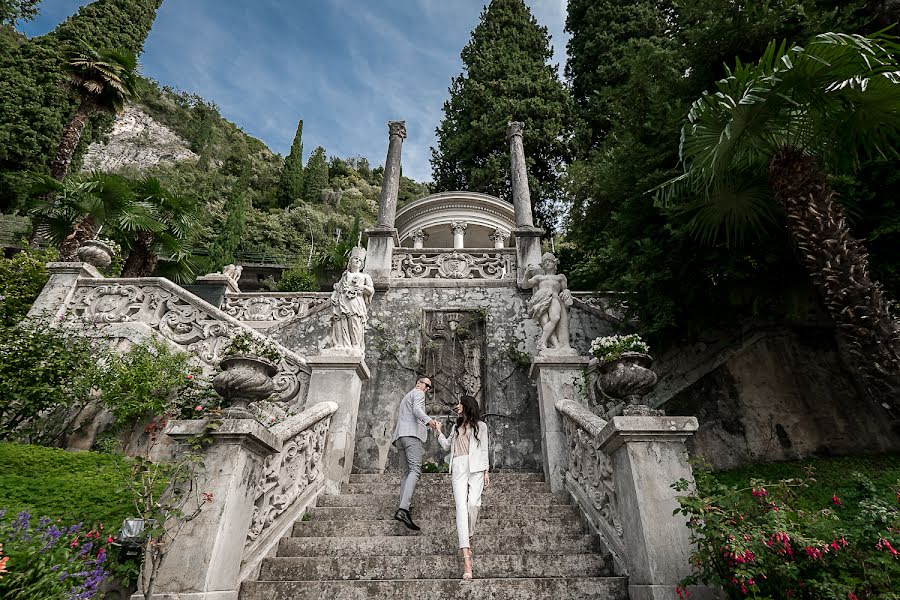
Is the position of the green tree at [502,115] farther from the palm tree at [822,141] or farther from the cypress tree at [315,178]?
the cypress tree at [315,178]

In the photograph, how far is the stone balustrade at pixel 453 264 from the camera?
9688 millimetres

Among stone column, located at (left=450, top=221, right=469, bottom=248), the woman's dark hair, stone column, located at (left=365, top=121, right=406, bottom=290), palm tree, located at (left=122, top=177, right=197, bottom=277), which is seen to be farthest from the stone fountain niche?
palm tree, located at (left=122, top=177, right=197, bottom=277)

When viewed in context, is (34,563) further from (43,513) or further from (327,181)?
(327,181)

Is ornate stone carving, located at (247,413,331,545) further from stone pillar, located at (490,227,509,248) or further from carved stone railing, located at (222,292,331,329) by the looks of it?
stone pillar, located at (490,227,509,248)

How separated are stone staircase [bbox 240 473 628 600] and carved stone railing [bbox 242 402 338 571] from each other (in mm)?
177

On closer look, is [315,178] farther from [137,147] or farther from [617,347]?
[617,347]

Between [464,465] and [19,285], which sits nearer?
[464,465]

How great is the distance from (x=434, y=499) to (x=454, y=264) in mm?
5502

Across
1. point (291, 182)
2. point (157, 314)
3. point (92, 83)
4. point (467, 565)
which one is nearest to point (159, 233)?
point (157, 314)

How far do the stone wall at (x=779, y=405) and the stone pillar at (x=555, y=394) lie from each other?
8.31 feet

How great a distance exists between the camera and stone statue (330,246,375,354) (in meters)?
6.59

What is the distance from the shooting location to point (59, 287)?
A: 25.7 ft

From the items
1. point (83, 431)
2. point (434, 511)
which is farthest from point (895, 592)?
point (83, 431)

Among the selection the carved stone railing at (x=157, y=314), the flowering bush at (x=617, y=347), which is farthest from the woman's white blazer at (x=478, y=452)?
the carved stone railing at (x=157, y=314)
